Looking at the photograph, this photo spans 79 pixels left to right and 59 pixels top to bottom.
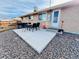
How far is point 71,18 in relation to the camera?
899 centimetres

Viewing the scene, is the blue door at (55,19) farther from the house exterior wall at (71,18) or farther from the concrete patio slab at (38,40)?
the concrete patio slab at (38,40)

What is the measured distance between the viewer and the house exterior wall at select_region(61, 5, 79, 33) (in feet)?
28.1

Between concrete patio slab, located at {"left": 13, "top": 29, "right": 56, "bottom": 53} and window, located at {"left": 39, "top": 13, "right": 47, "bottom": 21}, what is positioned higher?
window, located at {"left": 39, "top": 13, "right": 47, "bottom": 21}

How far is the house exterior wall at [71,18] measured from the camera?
8565 mm

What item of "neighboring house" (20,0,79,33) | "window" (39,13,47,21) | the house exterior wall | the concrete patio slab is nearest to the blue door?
"neighboring house" (20,0,79,33)

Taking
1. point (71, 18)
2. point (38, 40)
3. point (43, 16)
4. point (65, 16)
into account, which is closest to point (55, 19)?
point (65, 16)

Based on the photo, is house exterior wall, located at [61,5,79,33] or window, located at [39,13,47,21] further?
window, located at [39,13,47,21]

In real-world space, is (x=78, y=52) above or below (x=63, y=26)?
below

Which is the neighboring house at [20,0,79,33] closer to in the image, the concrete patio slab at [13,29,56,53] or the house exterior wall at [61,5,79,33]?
the house exterior wall at [61,5,79,33]

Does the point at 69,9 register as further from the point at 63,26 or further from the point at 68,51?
the point at 68,51

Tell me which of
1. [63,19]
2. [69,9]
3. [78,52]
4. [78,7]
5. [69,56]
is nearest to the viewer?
[69,56]

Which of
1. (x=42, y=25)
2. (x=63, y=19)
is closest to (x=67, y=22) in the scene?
(x=63, y=19)

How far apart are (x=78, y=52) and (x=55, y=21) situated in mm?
6540

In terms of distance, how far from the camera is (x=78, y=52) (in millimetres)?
4672
